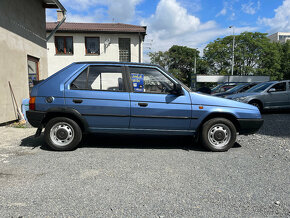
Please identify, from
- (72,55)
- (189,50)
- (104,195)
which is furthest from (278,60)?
(104,195)

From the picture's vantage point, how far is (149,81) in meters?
4.12

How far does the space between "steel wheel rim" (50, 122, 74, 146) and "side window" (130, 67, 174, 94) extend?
157cm

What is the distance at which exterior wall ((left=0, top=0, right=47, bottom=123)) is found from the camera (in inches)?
252

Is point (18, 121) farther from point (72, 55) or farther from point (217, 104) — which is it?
point (72, 55)

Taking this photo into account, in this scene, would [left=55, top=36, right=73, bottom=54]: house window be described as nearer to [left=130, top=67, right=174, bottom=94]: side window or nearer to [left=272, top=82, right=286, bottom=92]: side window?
[left=272, top=82, right=286, bottom=92]: side window

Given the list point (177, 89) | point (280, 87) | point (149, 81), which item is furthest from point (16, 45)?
point (280, 87)

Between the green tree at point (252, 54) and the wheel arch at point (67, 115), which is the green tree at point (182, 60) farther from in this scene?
the wheel arch at point (67, 115)

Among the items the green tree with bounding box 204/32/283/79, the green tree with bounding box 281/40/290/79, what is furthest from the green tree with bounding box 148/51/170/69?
the green tree with bounding box 281/40/290/79

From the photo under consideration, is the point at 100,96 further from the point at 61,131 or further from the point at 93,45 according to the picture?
the point at 93,45

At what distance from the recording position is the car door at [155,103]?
3992 mm

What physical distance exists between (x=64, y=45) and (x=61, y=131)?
16848 mm

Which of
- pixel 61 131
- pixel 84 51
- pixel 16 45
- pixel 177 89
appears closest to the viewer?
pixel 177 89

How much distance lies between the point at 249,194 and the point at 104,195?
6.01 ft

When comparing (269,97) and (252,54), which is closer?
(269,97)
